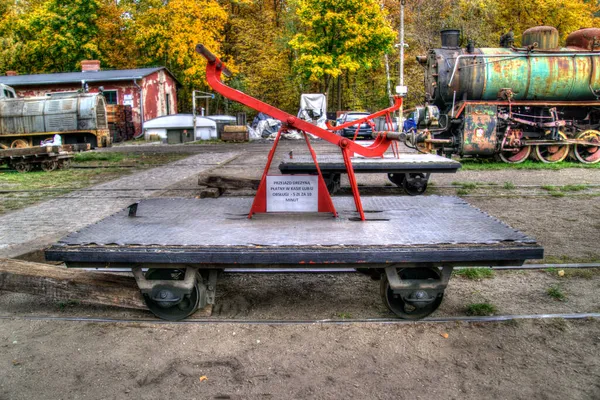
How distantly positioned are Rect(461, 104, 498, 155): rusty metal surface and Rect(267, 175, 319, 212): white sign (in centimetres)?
1111

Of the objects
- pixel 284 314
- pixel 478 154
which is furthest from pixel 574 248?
pixel 478 154

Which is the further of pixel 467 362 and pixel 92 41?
pixel 92 41

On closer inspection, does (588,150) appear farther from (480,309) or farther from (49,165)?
(49,165)

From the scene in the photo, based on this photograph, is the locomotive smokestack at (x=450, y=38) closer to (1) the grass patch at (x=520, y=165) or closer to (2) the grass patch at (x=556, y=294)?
(1) the grass patch at (x=520, y=165)

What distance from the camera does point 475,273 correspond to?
560 cm

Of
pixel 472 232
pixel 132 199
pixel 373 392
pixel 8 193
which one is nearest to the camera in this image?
pixel 373 392

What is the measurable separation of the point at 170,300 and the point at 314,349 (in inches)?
48.8

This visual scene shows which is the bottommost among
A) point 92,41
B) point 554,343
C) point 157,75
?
point 554,343

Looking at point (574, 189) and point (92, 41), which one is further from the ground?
point (92, 41)

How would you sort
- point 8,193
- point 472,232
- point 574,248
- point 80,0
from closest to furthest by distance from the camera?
point 472,232
point 574,248
point 8,193
point 80,0

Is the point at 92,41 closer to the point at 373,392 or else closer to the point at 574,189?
the point at 574,189

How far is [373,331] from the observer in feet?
13.7

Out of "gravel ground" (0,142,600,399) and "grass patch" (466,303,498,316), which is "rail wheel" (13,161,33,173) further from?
"grass patch" (466,303,498,316)

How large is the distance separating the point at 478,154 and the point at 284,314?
40.8 feet
